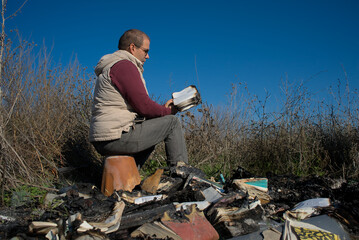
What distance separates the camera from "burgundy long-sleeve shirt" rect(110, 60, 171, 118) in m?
3.20

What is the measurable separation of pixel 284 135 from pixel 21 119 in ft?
13.6

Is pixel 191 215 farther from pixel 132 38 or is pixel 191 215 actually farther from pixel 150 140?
pixel 132 38

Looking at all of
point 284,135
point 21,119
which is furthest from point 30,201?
point 284,135

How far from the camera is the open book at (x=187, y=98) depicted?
347cm

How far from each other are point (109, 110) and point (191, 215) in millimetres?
1471

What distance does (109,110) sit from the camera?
3.25 m

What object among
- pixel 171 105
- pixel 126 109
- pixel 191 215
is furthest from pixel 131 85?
pixel 191 215

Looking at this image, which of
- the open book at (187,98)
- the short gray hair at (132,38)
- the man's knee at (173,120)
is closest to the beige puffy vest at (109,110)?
the short gray hair at (132,38)

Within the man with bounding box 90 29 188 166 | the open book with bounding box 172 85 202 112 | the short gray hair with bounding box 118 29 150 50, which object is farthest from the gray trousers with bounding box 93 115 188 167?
the short gray hair with bounding box 118 29 150 50

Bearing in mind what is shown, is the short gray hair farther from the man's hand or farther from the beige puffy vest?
the man's hand

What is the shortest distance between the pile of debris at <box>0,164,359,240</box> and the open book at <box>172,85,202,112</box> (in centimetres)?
85

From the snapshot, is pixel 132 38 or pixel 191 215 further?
pixel 132 38

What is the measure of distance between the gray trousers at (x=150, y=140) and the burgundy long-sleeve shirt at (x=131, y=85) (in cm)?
20

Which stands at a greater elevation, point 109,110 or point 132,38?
point 132,38
